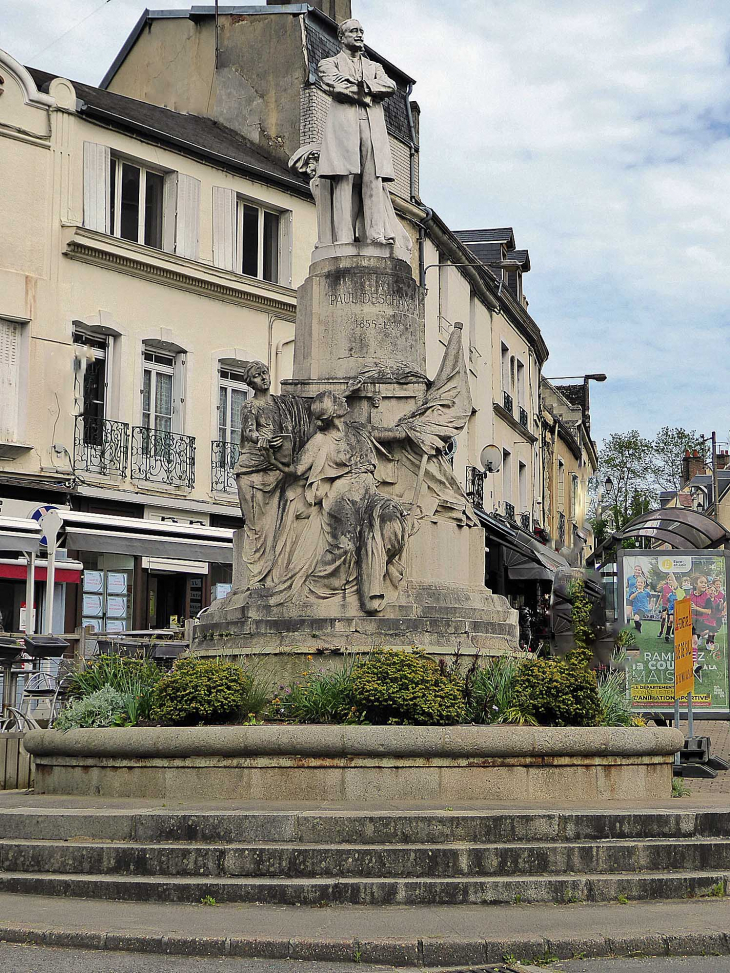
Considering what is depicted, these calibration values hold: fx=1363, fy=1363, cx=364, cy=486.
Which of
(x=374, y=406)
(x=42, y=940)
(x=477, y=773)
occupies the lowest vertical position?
(x=42, y=940)

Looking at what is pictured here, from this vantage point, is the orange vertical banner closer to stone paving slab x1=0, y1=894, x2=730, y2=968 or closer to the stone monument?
the stone monument

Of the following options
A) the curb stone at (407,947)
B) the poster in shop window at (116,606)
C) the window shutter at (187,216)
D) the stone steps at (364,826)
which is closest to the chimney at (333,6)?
the window shutter at (187,216)

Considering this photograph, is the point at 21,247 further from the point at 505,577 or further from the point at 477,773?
the point at 477,773

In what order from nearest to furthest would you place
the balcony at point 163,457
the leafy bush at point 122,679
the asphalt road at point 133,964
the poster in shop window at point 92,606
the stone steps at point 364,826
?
the asphalt road at point 133,964
the stone steps at point 364,826
the leafy bush at point 122,679
the poster in shop window at point 92,606
the balcony at point 163,457

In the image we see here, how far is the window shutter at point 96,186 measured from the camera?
25.2 metres

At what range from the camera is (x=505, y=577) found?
2878 centimetres

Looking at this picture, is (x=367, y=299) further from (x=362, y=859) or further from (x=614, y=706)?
(x=362, y=859)

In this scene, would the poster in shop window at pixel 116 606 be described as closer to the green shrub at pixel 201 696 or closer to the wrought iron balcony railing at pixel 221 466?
the wrought iron balcony railing at pixel 221 466

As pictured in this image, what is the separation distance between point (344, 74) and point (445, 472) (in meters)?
4.56

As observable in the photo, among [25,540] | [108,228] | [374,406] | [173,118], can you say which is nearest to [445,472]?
[374,406]

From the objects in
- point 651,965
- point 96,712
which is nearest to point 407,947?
point 651,965

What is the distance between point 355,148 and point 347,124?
292 millimetres

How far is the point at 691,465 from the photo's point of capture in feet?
200

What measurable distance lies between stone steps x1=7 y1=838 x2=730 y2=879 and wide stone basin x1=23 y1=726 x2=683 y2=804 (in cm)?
117
